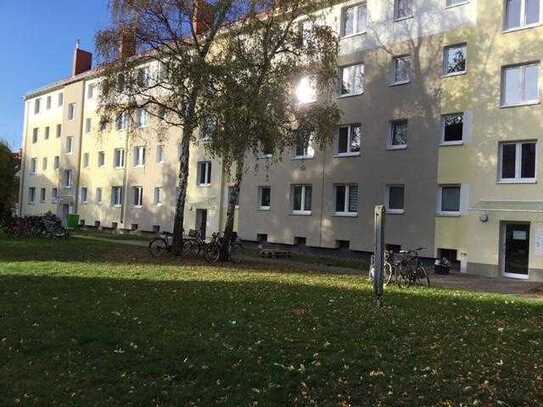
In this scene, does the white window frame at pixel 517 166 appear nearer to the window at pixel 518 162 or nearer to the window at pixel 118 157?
the window at pixel 518 162

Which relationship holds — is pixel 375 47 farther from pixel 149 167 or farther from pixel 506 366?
pixel 506 366

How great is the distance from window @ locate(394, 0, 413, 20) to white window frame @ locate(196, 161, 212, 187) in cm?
1572

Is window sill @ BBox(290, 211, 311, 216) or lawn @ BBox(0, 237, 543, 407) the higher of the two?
window sill @ BBox(290, 211, 311, 216)

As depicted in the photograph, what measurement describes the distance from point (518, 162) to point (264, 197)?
606 inches

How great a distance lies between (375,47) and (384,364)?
25.6m

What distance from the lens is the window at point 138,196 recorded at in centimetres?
4728

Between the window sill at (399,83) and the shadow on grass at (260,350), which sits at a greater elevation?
the window sill at (399,83)

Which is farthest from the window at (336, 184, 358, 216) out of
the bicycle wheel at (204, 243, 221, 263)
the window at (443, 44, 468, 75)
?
the bicycle wheel at (204, 243, 221, 263)

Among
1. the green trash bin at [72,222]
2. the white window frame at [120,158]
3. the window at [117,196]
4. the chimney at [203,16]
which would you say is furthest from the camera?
the white window frame at [120,158]

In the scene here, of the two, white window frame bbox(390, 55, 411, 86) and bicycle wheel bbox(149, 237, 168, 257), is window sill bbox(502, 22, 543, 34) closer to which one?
white window frame bbox(390, 55, 411, 86)

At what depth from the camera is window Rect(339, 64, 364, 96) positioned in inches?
1243

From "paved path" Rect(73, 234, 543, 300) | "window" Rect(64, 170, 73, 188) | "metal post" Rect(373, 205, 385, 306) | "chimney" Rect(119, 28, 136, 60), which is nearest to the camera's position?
"metal post" Rect(373, 205, 385, 306)

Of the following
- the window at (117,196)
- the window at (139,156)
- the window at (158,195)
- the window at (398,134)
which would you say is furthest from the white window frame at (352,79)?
the window at (117,196)

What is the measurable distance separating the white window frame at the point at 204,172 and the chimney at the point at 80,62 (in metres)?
26.9
